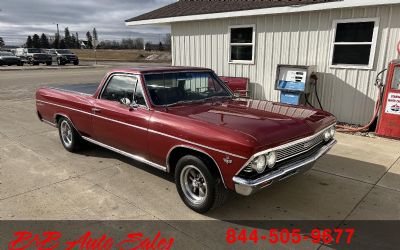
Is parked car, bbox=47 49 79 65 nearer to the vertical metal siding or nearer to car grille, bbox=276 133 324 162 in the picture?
the vertical metal siding

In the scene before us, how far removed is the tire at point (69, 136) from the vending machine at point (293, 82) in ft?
16.9

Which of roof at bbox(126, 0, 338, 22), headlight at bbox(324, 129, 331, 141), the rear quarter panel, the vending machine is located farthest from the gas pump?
the rear quarter panel

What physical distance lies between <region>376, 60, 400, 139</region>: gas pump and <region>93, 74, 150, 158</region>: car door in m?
5.15

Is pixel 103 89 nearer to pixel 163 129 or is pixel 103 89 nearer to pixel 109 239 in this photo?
pixel 163 129

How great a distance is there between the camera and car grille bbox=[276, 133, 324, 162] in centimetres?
344

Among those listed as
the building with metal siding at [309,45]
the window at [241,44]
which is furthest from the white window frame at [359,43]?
the window at [241,44]

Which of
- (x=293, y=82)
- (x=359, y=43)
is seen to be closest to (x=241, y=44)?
(x=293, y=82)

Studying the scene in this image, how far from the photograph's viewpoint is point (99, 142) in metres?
5.17

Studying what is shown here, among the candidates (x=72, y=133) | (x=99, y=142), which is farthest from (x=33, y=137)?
(x=99, y=142)

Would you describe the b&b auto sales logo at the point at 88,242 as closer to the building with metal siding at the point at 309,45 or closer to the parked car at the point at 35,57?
the building with metal siding at the point at 309,45

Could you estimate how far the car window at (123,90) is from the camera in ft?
14.3

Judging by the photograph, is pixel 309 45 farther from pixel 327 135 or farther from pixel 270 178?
pixel 270 178

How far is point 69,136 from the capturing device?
5898 mm

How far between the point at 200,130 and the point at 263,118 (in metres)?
0.77
